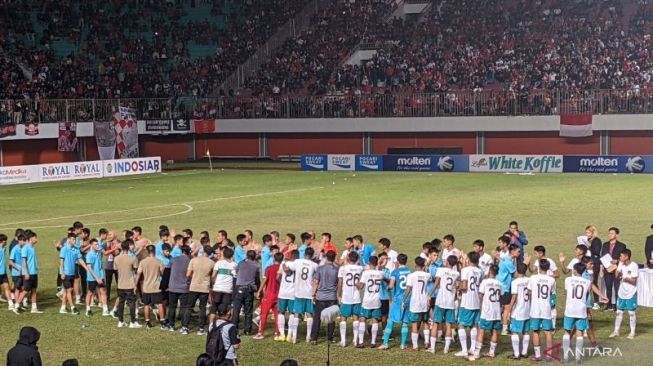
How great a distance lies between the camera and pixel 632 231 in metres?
31.0

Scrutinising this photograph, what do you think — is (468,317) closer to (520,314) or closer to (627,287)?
(520,314)

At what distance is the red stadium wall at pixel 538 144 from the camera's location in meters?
58.7

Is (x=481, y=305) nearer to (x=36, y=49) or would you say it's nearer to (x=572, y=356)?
(x=572, y=356)

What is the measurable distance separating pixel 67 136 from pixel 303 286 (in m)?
46.3

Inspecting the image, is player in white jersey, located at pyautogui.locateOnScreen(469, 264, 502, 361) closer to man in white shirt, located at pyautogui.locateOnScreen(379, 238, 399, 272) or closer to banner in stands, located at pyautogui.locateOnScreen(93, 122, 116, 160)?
man in white shirt, located at pyautogui.locateOnScreen(379, 238, 399, 272)

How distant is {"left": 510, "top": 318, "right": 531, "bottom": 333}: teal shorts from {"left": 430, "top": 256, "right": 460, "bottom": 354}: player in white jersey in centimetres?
109

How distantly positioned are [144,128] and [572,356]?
2034 inches

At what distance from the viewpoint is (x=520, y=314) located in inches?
655

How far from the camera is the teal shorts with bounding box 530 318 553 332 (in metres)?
16.5

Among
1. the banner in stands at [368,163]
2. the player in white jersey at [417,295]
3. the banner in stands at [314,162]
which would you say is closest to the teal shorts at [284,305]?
the player in white jersey at [417,295]

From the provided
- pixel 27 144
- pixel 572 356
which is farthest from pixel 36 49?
pixel 572 356

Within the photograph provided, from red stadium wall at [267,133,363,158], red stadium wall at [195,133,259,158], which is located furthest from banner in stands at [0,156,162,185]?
red stadium wall at [267,133,363,158]

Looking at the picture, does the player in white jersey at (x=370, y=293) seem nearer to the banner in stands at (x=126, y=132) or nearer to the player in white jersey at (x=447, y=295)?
the player in white jersey at (x=447, y=295)

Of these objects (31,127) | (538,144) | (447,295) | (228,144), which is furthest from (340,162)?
(447,295)
